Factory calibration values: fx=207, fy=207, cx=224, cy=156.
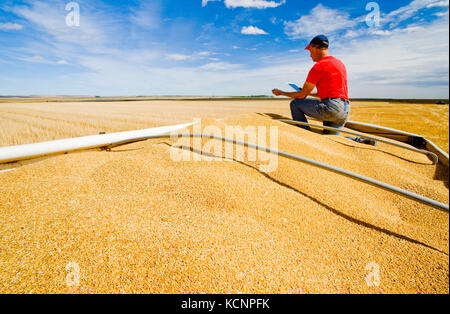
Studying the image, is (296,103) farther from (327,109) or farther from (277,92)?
(327,109)

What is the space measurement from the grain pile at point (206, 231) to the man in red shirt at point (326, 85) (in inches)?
68.6

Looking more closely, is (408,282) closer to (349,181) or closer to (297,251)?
(297,251)

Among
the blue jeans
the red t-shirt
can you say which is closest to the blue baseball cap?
the red t-shirt

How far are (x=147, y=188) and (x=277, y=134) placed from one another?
1.66 meters

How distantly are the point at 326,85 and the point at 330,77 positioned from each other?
4.7 inches

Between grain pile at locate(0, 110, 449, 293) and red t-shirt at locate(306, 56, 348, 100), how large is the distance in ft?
6.14

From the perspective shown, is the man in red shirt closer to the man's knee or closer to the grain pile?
the man's knee

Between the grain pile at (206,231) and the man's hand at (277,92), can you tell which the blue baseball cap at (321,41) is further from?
the grain pile at (206,231)

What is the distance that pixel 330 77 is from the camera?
3055 mm

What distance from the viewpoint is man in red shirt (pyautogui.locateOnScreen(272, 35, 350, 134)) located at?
3.04 metres

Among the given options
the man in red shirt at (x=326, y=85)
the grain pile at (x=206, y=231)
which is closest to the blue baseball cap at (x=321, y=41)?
the man in red shirt at (x=326, y=85)

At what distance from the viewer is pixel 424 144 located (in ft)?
10.9
